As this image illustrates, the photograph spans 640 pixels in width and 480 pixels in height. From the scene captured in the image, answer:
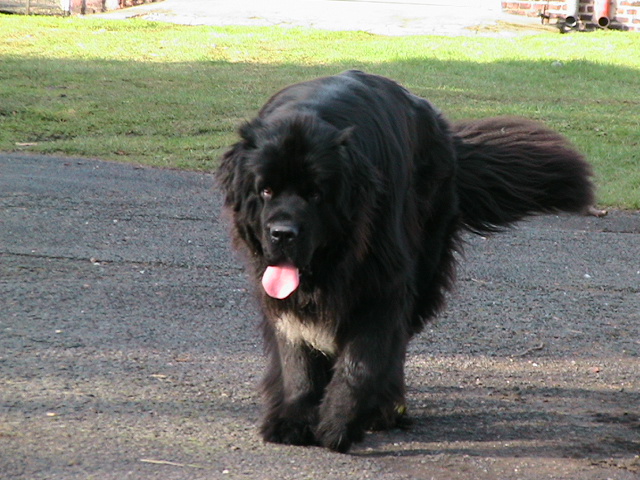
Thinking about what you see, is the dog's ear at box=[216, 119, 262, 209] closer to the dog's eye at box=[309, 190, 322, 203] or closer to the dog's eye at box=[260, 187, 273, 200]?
the dog's eye at box=[260, 187, 273, 200]

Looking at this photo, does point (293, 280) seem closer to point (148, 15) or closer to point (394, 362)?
point (394, 362)

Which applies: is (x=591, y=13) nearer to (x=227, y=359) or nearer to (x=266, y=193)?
(x=227, y=359)

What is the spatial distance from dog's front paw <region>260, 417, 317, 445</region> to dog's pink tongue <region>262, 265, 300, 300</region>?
0.62 m

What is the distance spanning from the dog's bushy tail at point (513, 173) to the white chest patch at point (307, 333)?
1503 mm

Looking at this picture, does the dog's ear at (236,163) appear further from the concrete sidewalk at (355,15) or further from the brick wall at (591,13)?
the brick wall at (591,13)

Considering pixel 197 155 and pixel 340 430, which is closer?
pixel 340 430

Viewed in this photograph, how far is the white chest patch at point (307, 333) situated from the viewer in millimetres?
4395

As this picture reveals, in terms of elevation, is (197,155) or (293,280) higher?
(293,280)

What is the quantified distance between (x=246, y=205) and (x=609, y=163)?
321 inches

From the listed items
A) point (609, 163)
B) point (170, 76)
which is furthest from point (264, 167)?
point (170, 76)

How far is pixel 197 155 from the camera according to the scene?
11398 mm

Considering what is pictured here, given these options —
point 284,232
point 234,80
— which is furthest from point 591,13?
point 284,232

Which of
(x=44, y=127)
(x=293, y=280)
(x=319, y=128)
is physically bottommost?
(x=44, y=127)

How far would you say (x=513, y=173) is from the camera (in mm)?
5766
